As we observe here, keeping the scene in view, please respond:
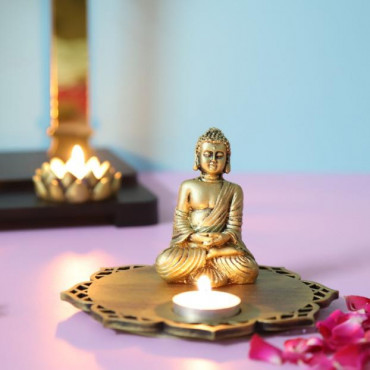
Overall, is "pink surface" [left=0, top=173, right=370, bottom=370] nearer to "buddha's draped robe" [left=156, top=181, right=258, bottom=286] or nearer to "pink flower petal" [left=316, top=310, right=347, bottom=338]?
"pink flower petal" [left=316, top=310, right=347, bottom=338]

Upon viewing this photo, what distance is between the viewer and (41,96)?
426cm

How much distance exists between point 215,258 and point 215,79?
92.5 inches

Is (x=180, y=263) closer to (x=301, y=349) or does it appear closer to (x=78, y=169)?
(x=301, y=349)

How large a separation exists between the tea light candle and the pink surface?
0.19 feet

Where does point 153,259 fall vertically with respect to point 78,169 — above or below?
below

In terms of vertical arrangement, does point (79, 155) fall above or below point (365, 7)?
below

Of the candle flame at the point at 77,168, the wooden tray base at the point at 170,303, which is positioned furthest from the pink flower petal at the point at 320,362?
the candle flame at the point at 77,168

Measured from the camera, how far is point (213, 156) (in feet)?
6.80

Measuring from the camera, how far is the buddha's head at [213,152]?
2.08m

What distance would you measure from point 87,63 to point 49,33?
336 millimetres

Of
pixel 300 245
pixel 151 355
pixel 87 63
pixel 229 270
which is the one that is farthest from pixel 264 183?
pixel 151 355

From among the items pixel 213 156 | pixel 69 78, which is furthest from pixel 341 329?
pixel 69 78

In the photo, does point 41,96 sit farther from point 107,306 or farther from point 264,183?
point 107,306

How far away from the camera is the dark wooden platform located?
121 inches
